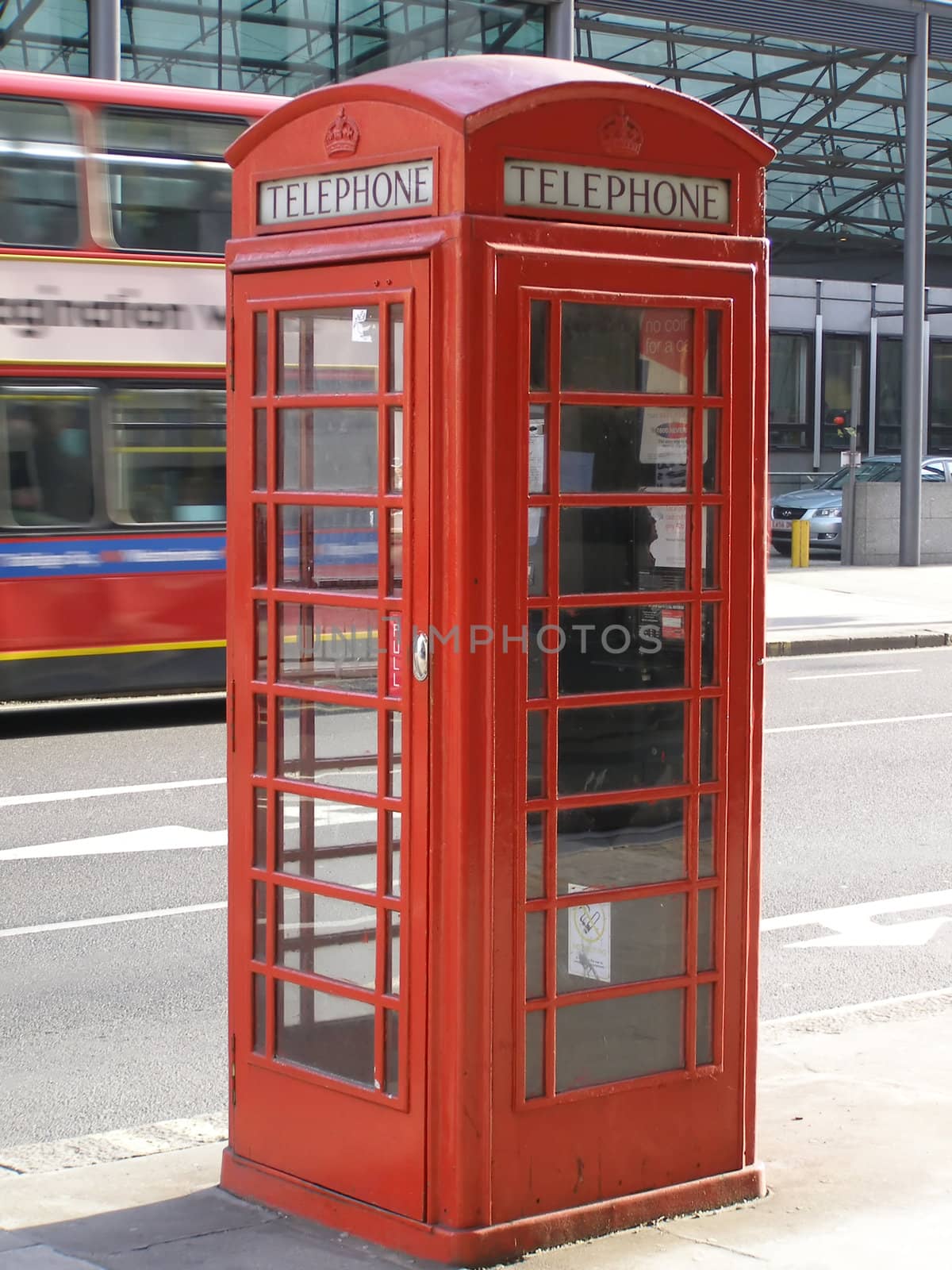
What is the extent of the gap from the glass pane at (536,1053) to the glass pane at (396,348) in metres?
1.43

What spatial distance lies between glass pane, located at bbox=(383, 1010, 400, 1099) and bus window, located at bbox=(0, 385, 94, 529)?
8255 millimetres

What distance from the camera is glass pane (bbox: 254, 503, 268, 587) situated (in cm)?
406

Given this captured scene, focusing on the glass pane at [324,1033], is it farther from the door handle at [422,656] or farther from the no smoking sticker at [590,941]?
the door handle at [422,656]

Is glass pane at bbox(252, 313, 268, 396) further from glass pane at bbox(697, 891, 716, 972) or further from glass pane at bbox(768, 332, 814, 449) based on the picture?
glass pane at bbox(768, 332, 814, 449)

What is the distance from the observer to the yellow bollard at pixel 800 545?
83.0ft

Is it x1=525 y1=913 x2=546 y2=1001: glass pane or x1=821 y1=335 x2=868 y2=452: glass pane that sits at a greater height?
x1=821 y1=335 x2=868 y2=452: glass pane

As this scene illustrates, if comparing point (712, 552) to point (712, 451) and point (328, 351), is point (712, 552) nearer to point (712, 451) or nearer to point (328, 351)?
point (712, 451)

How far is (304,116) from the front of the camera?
398 cm

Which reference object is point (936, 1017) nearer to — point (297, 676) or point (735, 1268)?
point (735, 1268)

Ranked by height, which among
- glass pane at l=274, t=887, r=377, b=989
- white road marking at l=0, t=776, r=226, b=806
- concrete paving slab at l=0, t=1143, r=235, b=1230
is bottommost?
concrete paving slab at l=0, t=1143, r=235, b=1230

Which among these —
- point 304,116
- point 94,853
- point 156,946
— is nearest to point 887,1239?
point 304,116

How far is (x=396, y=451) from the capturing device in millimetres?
3812

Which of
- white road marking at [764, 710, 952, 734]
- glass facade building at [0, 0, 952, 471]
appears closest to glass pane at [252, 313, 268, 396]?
white road marking at [764, 710, 952, 734]

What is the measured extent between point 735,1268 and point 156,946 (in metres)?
3.48
